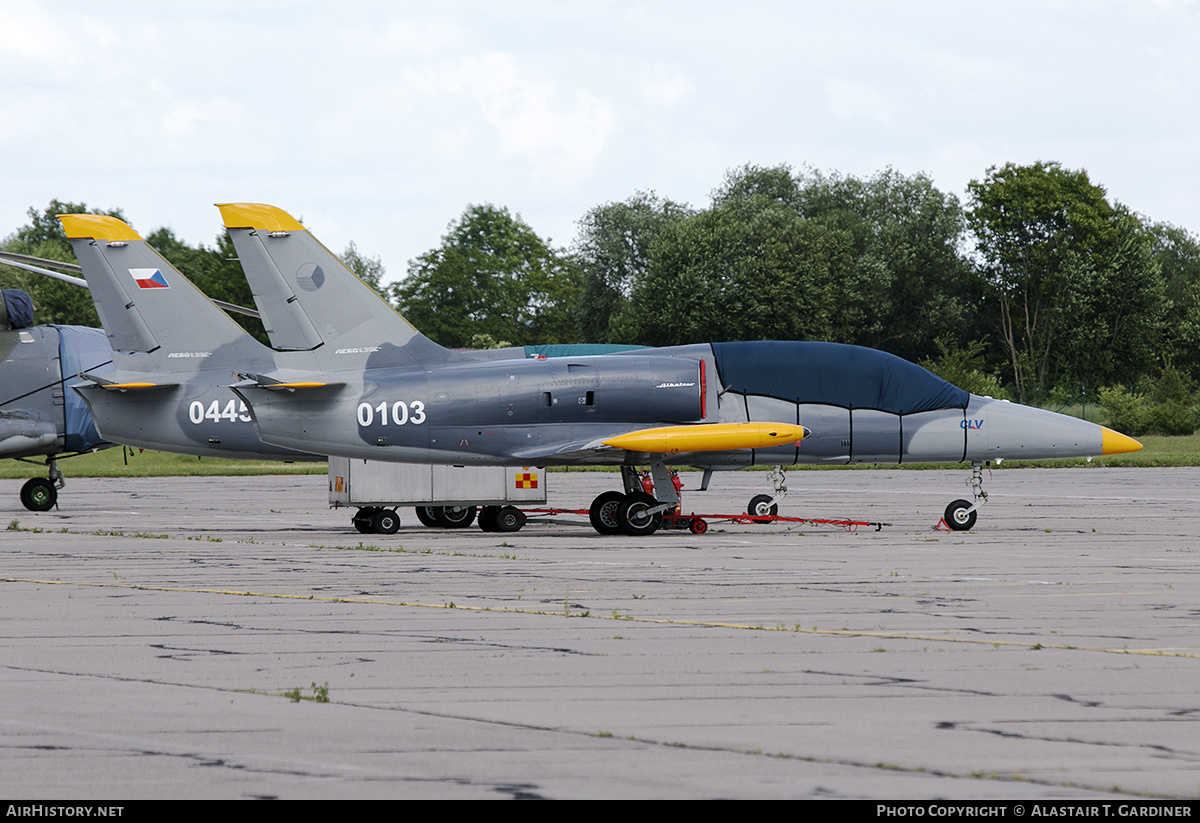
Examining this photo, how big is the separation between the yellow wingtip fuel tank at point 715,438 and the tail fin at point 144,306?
22.6 ft

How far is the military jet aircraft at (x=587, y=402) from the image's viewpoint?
19.9 metres

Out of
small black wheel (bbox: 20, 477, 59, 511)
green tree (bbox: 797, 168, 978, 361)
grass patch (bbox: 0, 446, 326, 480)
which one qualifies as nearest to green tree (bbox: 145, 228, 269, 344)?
grass patch (bbox: 0, 446, 326, 480)

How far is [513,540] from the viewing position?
63.7ft

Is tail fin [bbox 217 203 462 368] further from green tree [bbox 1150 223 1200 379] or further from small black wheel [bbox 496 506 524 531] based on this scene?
green tree [bbox 1150 223 1200 379]

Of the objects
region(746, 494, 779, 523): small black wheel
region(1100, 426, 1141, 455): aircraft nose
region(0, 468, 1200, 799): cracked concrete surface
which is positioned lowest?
region(0, 468, 1200, 799): cracked concrete surface

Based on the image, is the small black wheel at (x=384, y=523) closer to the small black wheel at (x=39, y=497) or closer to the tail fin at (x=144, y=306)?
the tail fin at (x=144, y=306)

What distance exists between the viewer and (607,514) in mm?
20375

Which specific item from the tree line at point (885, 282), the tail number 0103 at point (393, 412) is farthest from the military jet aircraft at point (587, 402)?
the tree line at point (885, 282)

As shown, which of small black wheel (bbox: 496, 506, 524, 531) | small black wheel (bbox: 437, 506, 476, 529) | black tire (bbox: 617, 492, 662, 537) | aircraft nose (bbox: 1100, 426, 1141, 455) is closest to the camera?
black tire (bbox: 617, 492, 662, 537)

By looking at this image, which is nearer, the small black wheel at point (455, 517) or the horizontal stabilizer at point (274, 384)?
the horizontal stabilizer at point (274, 384)

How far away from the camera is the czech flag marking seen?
2148 centimetres

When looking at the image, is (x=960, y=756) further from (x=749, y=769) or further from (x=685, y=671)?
(x=685, y=671)

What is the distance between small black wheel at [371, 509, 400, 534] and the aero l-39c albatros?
1613 mm

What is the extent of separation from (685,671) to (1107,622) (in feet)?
13.2
